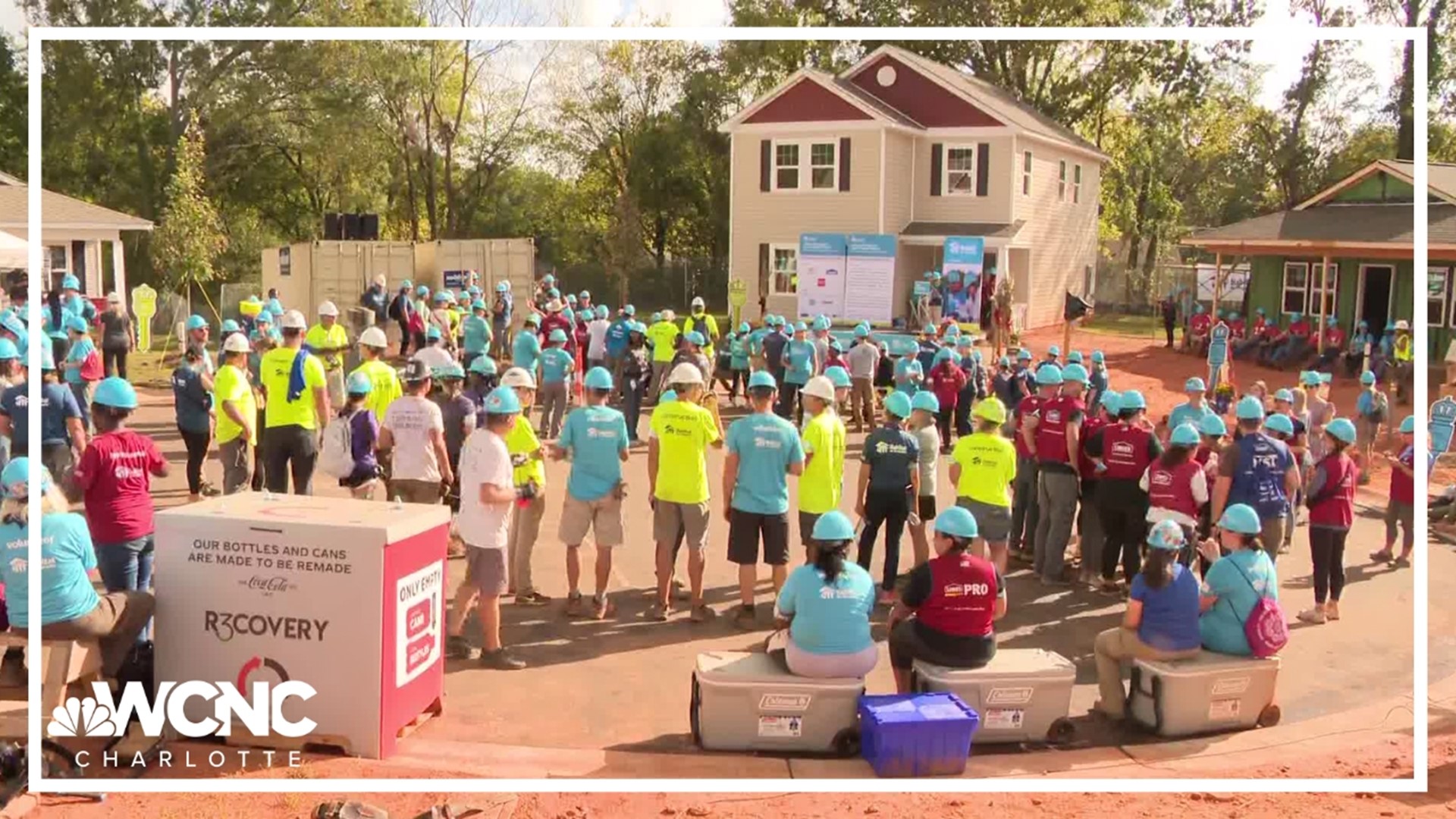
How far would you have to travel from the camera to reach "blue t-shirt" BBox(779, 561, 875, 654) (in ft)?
21.9

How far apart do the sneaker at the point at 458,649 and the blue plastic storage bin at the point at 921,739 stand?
2.88 meters

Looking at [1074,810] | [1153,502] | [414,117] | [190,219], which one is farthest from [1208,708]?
[414,117]

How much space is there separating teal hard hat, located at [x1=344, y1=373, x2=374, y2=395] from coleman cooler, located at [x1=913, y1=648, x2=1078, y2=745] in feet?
16.3

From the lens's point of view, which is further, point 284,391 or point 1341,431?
point 284,391

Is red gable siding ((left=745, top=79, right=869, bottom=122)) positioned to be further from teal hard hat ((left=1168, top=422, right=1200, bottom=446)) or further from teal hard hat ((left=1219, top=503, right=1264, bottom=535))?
teal hard hat ((left=1219, top=503, right=1264, bottom=535))

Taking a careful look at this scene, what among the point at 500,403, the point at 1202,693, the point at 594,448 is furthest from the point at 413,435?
the point at 1202,693

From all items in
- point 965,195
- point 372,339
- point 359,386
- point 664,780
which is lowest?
point 664,780

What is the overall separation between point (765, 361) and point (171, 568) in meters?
12.7

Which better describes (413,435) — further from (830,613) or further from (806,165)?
(806,165)

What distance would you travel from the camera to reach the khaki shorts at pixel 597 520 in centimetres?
876

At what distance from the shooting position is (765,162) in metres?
32.3

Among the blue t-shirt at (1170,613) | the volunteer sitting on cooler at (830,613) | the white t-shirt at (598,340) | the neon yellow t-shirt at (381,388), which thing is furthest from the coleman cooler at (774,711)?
the white t-shirt at (598,340)

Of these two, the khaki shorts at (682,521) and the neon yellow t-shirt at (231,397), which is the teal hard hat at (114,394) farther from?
the khaki shorts at (682,521)

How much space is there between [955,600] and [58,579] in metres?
4.68
